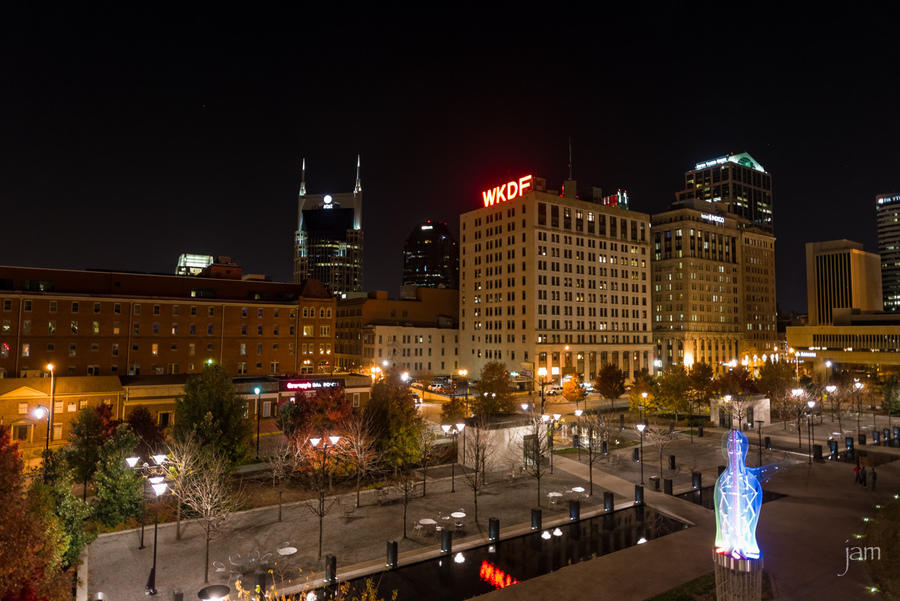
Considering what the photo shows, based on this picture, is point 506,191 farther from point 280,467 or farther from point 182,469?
point 182,469

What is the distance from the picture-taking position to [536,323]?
105 m

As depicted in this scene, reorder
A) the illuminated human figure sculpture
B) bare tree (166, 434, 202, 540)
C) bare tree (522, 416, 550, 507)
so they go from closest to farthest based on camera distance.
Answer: the illuminated human figure sculpture
bare tree (166, 434, 202, 540)
bare tree (522, 416, 550, 507)

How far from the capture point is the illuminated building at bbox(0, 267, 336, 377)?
64562 millimetres

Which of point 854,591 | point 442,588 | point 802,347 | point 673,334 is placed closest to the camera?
point 854,591

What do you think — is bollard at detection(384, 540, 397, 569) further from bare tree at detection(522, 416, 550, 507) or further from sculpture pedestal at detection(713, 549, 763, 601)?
bare tree at detection(522, 416, 550, 507)

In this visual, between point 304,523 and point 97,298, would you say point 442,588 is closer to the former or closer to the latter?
point 304,523

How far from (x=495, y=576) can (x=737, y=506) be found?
1041cm

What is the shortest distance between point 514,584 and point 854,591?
12446 millimetres

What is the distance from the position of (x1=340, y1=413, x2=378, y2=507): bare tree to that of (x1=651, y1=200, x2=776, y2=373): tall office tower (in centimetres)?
12788

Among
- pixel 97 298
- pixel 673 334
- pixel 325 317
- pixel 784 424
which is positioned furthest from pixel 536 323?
pixel 97 298

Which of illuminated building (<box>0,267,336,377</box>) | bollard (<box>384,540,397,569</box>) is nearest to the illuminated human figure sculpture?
bollard (<box>384,540,397,569</box>)

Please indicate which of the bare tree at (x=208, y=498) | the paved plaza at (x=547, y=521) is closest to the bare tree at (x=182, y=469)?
the bare tree at (x=208, y=498)

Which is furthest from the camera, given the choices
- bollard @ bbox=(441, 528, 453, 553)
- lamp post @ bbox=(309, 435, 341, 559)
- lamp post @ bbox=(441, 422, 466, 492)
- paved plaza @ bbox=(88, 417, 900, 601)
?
lamp post @ bbox=(441, 422, 466, 492)

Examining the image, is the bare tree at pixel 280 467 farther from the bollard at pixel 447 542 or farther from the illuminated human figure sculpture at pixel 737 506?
the illuminated human figure sculpture at pixel 737 506
